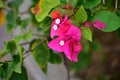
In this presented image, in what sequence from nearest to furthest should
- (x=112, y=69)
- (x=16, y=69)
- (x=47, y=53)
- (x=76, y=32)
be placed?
(x=76, y=32), (x=16, y=69), (x=47, y=53), (x=112, y=69)

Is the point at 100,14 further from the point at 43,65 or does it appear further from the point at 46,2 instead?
the point at 43,65

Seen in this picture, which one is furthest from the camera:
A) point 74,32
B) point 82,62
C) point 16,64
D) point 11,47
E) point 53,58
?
point 82,62

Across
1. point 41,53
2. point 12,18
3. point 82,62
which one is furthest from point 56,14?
point 82,62

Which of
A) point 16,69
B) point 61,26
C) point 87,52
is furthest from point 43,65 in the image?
point 87,52

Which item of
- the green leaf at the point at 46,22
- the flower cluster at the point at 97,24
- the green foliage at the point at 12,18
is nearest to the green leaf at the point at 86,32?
the flower cluster at the point at 97,24

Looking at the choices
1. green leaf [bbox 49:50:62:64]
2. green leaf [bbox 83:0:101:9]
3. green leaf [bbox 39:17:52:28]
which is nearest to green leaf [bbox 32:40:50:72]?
green leaf [bbox 49:50:62:64]

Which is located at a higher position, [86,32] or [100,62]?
[86,32]

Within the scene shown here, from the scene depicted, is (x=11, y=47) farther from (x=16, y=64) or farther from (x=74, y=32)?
(x=74, y=32)

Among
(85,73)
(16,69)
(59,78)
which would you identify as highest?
(16,69)
